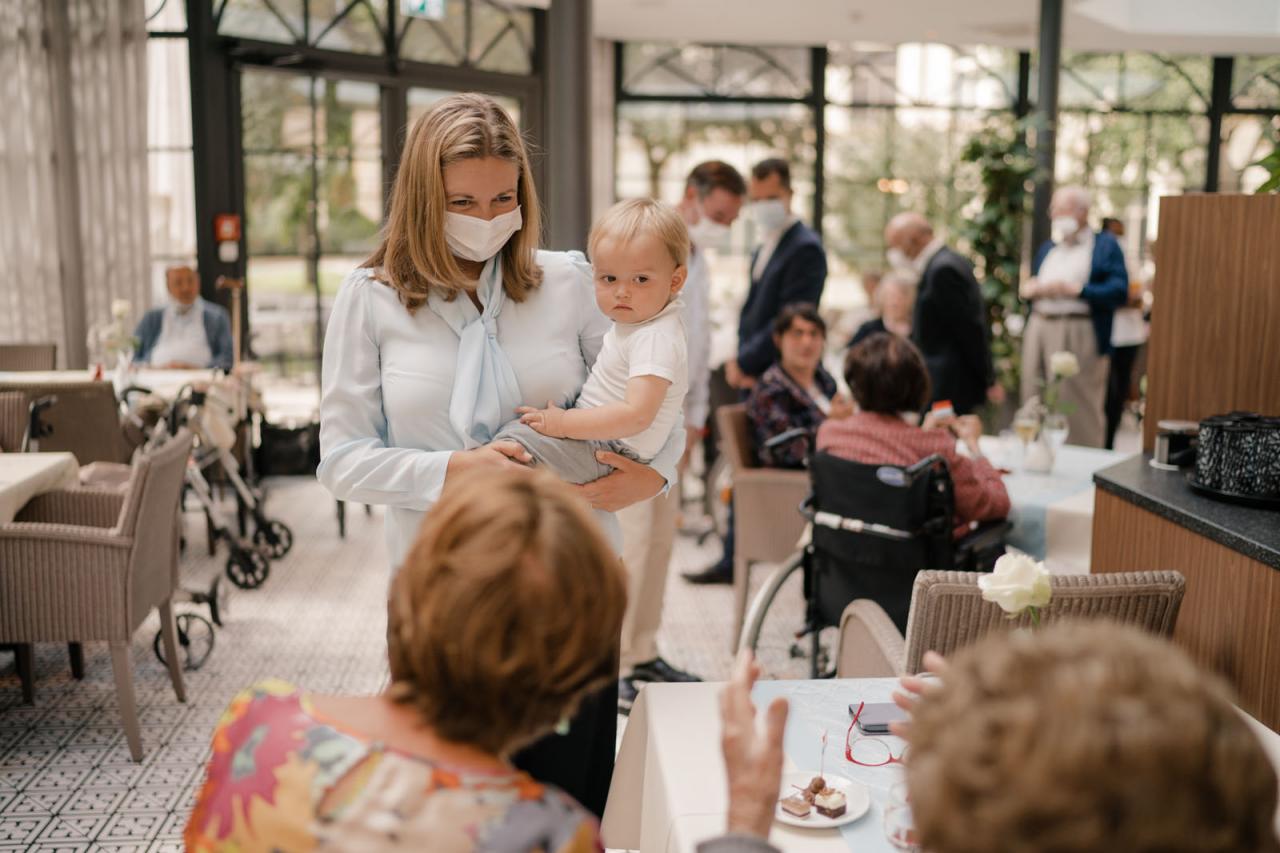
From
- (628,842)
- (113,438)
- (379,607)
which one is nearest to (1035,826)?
(628,842)

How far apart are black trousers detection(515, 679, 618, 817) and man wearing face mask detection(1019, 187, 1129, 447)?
6.07 m

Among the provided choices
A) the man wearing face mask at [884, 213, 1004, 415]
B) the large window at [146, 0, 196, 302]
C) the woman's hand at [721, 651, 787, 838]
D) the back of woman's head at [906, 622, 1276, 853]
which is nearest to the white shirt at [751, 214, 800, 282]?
the man wearing face mask at [884, 213, 1004, 415]

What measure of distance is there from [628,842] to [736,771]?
37.2 inches

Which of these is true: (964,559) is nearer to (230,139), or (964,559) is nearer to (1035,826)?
(1035,826)

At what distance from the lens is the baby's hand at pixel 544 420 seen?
191 centimetres

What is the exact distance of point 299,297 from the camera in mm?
7785

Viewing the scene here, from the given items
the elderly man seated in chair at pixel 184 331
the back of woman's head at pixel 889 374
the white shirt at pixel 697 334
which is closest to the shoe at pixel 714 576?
the white shirt at pixel 697 334

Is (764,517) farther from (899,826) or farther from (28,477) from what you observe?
(899,826)

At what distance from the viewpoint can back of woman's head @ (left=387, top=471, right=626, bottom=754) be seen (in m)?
1.00

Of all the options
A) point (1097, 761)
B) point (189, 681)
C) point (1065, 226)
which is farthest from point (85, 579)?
point (1065, 226)

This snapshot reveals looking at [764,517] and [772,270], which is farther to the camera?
[772,270]

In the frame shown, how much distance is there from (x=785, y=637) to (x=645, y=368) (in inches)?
107

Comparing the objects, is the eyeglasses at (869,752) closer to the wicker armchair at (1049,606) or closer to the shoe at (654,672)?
the wicker armchair at (1049,606)

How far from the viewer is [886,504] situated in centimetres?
304
